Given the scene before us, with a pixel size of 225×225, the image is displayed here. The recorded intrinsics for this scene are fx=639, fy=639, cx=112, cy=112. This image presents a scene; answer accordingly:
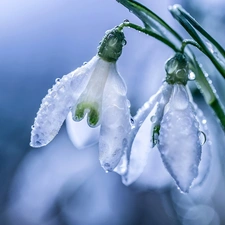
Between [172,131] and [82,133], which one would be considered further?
[82,133]

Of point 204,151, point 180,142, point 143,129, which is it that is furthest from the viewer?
point 204,151

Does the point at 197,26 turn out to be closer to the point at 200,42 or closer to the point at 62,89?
the point at 200,42

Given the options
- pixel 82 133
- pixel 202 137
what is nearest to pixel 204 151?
pixel 202 137

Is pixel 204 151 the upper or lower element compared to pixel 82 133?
lower

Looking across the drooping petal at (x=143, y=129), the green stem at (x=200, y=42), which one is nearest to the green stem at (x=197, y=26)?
the green stem at (x=200, y=42)

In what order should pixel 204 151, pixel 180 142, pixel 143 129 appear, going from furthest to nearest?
pixel 204 151 → pixel 143 129 → pixel 180 142

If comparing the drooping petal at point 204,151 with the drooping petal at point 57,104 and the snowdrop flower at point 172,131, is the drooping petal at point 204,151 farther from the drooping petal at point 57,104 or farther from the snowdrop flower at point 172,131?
the drooping petal at point 57,104
